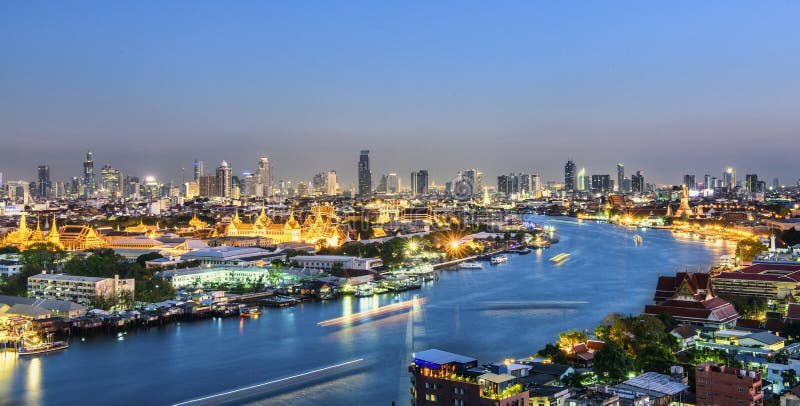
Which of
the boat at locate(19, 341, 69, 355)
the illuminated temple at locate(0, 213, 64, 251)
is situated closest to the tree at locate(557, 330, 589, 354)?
the boat at locate(19, 341, 69, 355)

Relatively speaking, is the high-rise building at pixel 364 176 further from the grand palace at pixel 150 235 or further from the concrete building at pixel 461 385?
the concrete building at pixel 461 385

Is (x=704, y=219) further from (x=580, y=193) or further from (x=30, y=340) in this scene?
(x=580, y=193)

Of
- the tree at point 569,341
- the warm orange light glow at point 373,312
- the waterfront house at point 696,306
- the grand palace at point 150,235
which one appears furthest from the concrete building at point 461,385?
the grand palace at point 150,235

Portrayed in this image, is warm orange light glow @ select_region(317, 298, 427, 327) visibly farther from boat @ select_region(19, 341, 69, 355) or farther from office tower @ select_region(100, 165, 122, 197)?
office tower @ select_region(100, 165, 122, 197)

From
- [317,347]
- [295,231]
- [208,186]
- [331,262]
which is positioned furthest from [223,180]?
[317,347]

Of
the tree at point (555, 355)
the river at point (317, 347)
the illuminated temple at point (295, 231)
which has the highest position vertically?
the illuminated temple at point (295, 231)

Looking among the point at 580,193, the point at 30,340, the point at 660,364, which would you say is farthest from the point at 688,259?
A: the point at 580,193
